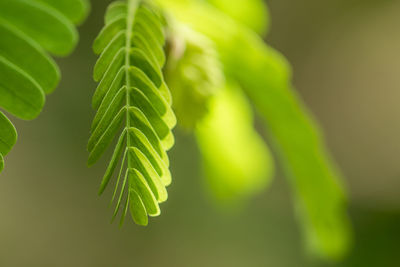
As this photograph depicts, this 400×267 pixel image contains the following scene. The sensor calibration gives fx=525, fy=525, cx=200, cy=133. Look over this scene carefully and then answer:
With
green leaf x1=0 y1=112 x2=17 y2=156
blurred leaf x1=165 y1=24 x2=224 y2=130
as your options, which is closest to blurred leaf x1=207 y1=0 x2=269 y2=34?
blurred leaf x1=165 y1=24 x2=224 y2=130

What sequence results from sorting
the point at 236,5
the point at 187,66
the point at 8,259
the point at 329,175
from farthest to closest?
the point at 8,259 < the point at 236,5 < the point at 329,175 < the point at 187,66

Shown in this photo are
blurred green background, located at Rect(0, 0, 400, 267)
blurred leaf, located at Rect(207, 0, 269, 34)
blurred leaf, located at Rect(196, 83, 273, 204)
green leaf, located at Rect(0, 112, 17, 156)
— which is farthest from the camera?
blurred green background, located at Rect(0, 0, 400, 267)

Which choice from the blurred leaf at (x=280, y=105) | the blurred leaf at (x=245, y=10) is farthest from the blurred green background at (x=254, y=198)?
the blurred leaf at (x=280, y=105)

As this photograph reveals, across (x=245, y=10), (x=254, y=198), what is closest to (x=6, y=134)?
(x=245, y=10)

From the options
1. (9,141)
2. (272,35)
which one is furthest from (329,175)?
(272,35)

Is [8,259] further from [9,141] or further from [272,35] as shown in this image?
[9,141]

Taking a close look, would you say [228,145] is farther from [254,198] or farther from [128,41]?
[254,198]

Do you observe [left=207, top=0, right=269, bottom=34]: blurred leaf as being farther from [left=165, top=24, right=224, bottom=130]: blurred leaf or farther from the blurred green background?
the blurred green background
